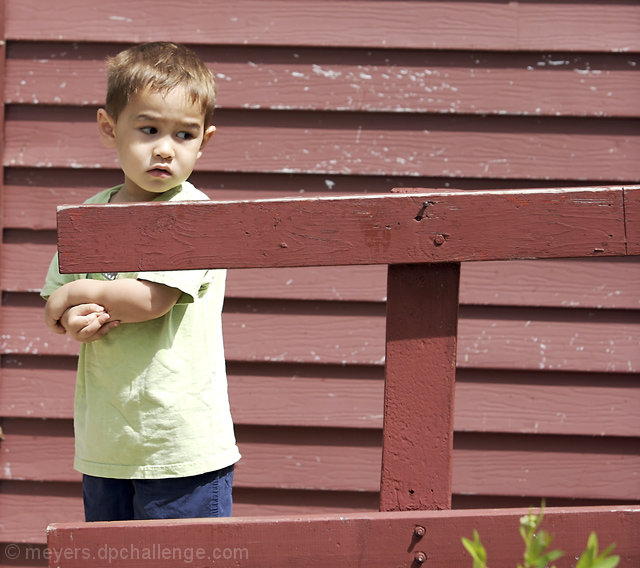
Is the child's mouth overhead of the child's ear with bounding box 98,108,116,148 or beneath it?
beneath

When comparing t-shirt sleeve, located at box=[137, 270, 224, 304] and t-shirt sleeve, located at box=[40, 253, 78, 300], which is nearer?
t-shirt sleeve, located at box=[137, 270, 224, 304]

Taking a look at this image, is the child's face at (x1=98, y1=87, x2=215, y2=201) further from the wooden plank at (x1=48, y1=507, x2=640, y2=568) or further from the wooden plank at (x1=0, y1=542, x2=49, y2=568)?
the wooden plank at (x1=0, y1=542, x2=49, y2=568)

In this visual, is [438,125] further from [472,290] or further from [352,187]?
[472,290]

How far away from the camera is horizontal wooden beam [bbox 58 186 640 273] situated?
4.80 feet

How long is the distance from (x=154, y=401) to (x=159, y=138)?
1.73ft

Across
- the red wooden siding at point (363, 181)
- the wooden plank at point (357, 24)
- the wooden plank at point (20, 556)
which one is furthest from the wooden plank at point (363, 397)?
the wooden plank at point (357, 24)

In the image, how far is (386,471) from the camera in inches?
60.7

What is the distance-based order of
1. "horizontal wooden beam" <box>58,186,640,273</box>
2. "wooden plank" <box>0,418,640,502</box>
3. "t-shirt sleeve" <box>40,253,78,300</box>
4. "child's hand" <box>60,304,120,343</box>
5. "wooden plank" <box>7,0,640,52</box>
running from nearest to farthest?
1. "horizontal wooden beam" <box>58,186,640,273</box>
2. "child's hand" <box>60,304,120,343</box>
3. "t-shirt sleeve" <box>40,253,78,300</box>
4. "wooden plank" <box>7,0,640,52</box>
5. "wooden plank" <box>0,418,640,502</box>

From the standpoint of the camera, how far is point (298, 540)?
1.53 meters

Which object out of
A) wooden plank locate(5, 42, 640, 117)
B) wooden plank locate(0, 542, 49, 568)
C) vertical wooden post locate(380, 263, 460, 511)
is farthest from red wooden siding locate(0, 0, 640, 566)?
vertical wooden post locate(380, 263, 460, 511)

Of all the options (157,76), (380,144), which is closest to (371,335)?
(380,144)

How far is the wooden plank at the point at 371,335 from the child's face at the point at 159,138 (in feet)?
4.07

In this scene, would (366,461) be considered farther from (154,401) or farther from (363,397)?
(154,401)

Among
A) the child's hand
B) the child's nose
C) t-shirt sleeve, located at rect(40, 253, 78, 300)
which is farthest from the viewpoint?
t-shirt sleeve, located at rect(40, 253, 78, 300)
